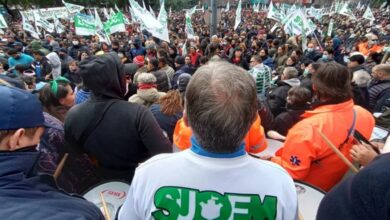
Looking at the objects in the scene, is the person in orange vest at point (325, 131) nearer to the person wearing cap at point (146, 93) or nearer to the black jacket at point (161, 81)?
the person wearing cap at point (146, 93)

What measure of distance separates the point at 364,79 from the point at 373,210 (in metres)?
4.78

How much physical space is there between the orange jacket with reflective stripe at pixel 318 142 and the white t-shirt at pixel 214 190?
1.02 m

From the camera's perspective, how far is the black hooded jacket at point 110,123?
Answer: 2229 millimetres

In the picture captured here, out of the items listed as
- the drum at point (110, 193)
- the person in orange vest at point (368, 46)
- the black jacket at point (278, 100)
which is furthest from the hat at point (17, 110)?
the person in orange vest at point (368, 46)

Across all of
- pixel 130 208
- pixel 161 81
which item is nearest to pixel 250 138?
pixel 130 208

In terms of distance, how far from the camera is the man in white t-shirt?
112 cm

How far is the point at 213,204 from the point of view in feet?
3.76

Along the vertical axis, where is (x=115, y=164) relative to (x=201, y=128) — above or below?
below

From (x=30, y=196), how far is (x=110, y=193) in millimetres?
1181

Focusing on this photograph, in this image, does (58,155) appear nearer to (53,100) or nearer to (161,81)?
(53,100)

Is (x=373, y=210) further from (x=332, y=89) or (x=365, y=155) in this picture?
(x=332, y=89)

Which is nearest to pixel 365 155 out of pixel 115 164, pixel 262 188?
pixel 262 188

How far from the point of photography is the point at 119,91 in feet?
7.73

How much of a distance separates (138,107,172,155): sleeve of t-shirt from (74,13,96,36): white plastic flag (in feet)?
31.6
